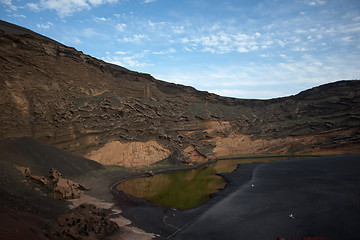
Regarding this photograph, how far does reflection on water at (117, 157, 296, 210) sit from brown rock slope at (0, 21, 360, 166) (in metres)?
6.44

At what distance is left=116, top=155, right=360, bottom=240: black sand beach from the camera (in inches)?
408

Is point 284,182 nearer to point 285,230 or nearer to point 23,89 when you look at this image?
point 285,230

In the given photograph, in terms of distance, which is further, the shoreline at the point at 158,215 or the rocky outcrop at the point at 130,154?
the rocky outcrop at the point at 130,154

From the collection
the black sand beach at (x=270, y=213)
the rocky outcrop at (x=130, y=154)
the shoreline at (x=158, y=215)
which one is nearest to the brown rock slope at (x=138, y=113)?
the rocky outcrop at (x=130, y=154)

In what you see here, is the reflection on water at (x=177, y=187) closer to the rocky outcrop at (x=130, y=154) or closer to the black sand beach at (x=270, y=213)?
the black sand beach at (x=270, y=213)

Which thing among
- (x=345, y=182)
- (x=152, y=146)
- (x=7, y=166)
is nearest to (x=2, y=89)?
(x=7, y=166)

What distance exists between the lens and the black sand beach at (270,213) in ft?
34.0

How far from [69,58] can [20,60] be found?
555cm

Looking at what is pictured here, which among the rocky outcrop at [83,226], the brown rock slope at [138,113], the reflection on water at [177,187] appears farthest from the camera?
the brown rock slope at [138,113]

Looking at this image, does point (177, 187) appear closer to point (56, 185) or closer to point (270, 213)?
point (270, 213)

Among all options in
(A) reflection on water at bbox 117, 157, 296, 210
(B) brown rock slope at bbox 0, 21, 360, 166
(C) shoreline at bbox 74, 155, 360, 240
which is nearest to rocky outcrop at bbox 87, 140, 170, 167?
(B) brown rock slope at bbox 0, 21, 360, 166

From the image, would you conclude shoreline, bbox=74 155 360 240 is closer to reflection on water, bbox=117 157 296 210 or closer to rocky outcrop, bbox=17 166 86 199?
reflection on water, bbox=117 157 296 210

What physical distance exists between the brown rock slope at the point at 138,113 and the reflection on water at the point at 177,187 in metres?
6.44

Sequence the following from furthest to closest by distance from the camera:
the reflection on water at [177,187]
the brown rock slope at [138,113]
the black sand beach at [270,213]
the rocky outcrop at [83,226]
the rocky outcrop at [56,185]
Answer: the brown rock slope at [138,113], the reflection on water at [177,187], the rocky outcrop at [56,185], the black sand beach at [270,213], the rocky outcrop at [83,226]
